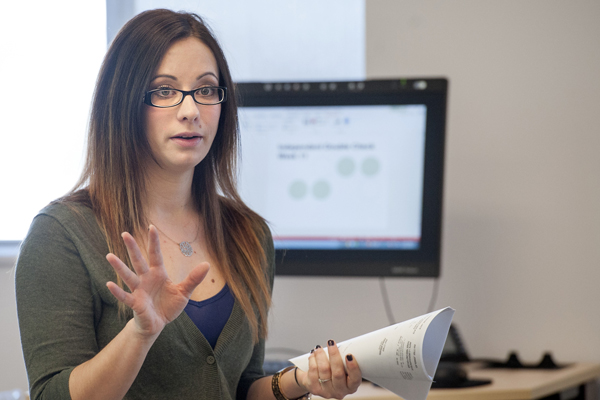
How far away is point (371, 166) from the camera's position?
1.74m

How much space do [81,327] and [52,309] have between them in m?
0.06

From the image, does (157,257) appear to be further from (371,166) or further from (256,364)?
(371,166)

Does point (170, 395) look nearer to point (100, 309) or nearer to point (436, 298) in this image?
point (100, 309)

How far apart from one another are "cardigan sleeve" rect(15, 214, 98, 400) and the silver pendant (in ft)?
0.72

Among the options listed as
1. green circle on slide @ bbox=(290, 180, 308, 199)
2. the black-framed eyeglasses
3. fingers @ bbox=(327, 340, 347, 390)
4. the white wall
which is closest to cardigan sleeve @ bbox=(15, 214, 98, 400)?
the black-framed eyeglasses

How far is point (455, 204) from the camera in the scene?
1.98m

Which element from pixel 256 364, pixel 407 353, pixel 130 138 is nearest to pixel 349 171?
pixel 256 364

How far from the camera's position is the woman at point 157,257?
33.5 inches

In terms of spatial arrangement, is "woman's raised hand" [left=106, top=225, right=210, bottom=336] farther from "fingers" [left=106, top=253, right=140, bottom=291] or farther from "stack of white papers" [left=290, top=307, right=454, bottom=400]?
"stack of white papers" [left=290, top=307, right=454, bottom=400]

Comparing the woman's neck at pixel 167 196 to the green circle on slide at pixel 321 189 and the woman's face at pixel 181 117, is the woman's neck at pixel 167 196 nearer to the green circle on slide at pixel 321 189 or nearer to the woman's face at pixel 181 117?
the woman's face at pixel 181 117

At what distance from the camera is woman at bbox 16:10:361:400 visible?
0.85 meters

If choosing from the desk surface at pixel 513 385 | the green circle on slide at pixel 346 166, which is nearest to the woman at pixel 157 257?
the desk surface at pixel 513 385

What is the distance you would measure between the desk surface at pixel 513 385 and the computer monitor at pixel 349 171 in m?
0.35

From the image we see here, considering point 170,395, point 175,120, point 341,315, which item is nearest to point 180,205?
point 175,120
